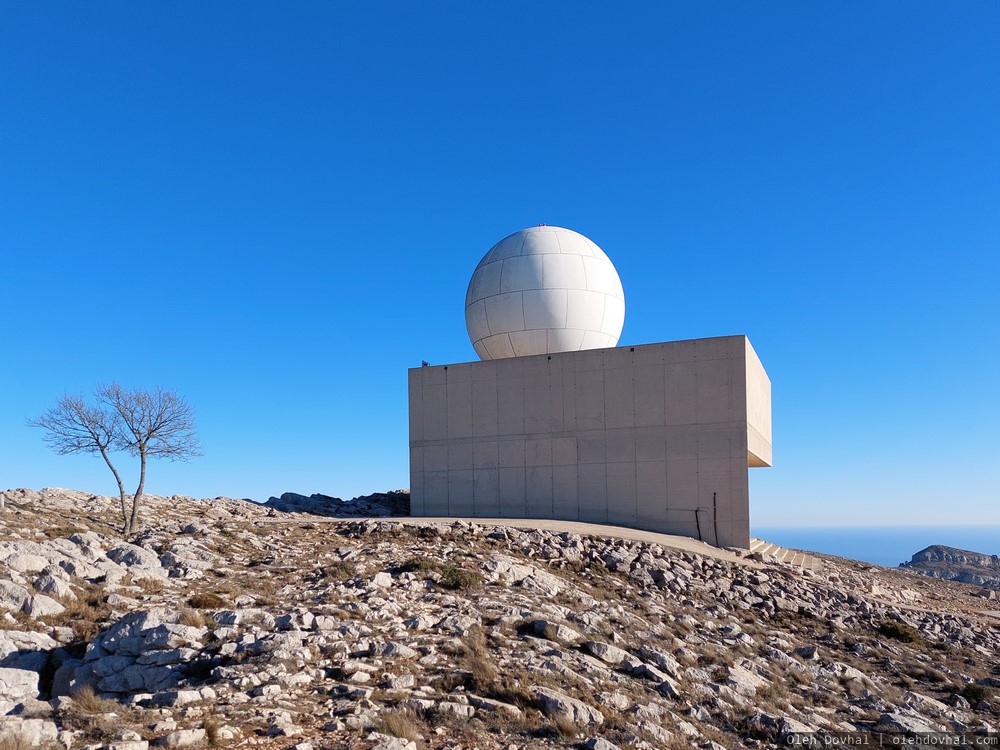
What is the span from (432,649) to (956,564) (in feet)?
194

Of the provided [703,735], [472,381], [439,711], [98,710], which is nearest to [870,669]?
[703,735]

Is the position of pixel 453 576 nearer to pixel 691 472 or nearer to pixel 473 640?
pixel 473 640

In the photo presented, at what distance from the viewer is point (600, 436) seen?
25.5 meters

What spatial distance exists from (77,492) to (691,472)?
23041mm

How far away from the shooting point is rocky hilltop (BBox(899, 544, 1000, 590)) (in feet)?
161

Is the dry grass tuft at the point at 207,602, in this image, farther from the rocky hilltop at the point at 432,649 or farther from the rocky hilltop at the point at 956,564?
the rocky hilltop at the point at 956,564

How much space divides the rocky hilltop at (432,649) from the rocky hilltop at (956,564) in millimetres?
37415

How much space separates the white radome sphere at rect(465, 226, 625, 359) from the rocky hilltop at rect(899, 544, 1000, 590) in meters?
35.6

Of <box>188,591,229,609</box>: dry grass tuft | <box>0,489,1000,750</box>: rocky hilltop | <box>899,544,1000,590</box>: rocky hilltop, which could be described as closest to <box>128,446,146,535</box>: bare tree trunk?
<box>0,489,1000,750</box>: rocky hilltop

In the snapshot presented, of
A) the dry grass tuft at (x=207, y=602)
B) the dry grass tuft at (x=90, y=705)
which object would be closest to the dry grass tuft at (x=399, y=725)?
the dry grass tuft at (x=90, y=705)

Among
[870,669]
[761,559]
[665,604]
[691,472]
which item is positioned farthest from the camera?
[691,472]

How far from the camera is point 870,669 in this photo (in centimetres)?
1249

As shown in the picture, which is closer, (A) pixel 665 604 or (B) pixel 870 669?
(B) pixel 870 669

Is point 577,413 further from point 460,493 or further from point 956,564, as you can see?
point 956,564
